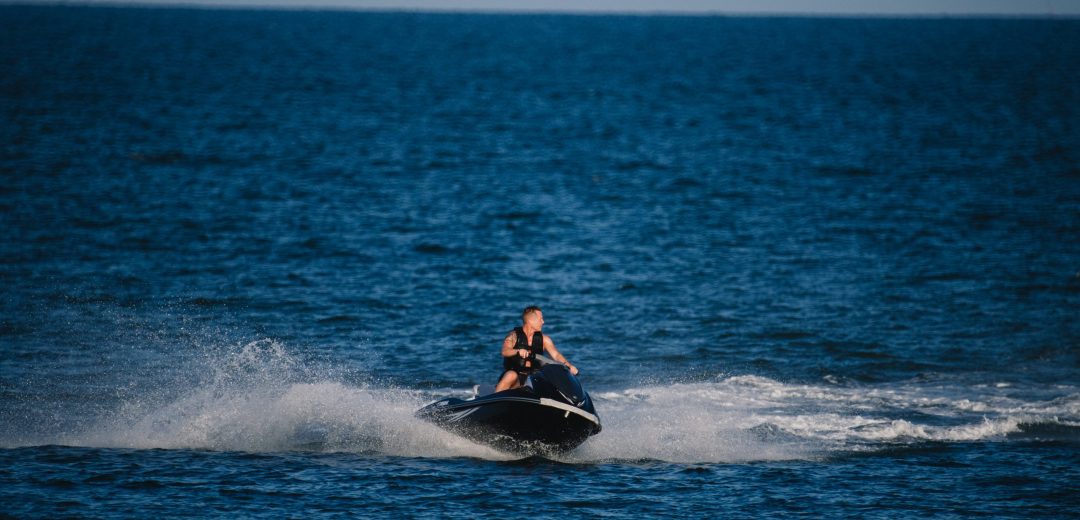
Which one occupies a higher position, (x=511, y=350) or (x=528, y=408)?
(x=511, y=350)

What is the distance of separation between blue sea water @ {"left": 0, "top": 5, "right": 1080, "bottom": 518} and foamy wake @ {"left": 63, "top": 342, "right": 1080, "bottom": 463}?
0.23 feet

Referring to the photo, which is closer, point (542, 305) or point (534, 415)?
point (534, 415)

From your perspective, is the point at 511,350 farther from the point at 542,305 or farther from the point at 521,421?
the point at 542,305

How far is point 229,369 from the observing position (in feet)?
62.8

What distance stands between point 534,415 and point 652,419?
3.15 m

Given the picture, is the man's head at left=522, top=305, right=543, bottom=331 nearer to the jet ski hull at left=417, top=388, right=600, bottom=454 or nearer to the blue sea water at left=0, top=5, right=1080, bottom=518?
the jet ski hull at left=417, top=388, right=600, bottom=454

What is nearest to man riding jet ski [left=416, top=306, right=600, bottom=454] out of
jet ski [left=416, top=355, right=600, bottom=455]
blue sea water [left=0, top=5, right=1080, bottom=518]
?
jet ski [left=416, top=355, right=600, bottom=455]

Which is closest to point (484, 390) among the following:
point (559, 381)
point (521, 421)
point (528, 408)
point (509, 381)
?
point (509, 381)

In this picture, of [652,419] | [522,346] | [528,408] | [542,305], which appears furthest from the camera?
[542,305]

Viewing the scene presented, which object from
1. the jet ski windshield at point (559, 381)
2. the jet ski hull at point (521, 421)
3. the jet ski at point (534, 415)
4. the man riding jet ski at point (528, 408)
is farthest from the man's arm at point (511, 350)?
A: the jet ski hull at point (521, 421)

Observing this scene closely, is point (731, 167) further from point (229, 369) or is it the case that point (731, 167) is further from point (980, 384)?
point (229, 369)

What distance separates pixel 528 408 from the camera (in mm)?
14086

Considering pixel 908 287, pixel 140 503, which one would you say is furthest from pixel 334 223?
pixel 140 503

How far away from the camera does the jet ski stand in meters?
14.1
